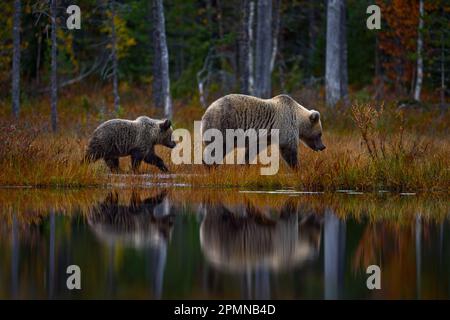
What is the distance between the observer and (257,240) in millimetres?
8914

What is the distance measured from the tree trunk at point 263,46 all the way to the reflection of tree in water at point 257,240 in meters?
12.7

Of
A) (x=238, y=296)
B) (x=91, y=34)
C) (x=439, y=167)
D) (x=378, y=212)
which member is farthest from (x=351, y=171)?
(x=91, y=34)

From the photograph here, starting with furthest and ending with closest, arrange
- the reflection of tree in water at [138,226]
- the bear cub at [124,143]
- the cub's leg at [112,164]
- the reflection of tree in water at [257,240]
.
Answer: the cub's leg at [112,164] → the bear cub at [124,143] → the reflection of tree in water at [138,226] → the reflection of tree in water at [257,240]

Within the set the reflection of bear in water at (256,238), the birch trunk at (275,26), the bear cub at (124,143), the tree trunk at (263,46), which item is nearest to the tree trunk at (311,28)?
the birch trunk at (275,26)

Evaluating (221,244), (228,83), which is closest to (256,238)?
(221,244)

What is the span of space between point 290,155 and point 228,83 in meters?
14.1

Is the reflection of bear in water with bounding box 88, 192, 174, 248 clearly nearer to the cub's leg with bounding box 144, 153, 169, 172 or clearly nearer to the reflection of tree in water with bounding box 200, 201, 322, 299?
the reflection of tree in water with bounding box 200, 201, 322, 299

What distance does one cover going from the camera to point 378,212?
1084 centimetres

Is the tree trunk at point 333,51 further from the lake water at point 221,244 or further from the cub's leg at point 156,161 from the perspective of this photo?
the lake water at point 221,244

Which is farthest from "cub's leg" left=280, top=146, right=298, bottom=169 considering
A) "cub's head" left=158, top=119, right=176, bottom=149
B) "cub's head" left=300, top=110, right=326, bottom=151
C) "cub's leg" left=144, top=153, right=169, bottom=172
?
"cub's head" left=158, top=119, right=176, bottom=149

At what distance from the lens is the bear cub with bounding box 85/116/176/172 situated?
14.1 meters

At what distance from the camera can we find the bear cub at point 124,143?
14.1 m

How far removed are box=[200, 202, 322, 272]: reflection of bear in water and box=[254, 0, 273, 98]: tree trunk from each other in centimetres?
1294

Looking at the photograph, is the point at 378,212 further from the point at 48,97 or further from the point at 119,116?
the point at 48,97
